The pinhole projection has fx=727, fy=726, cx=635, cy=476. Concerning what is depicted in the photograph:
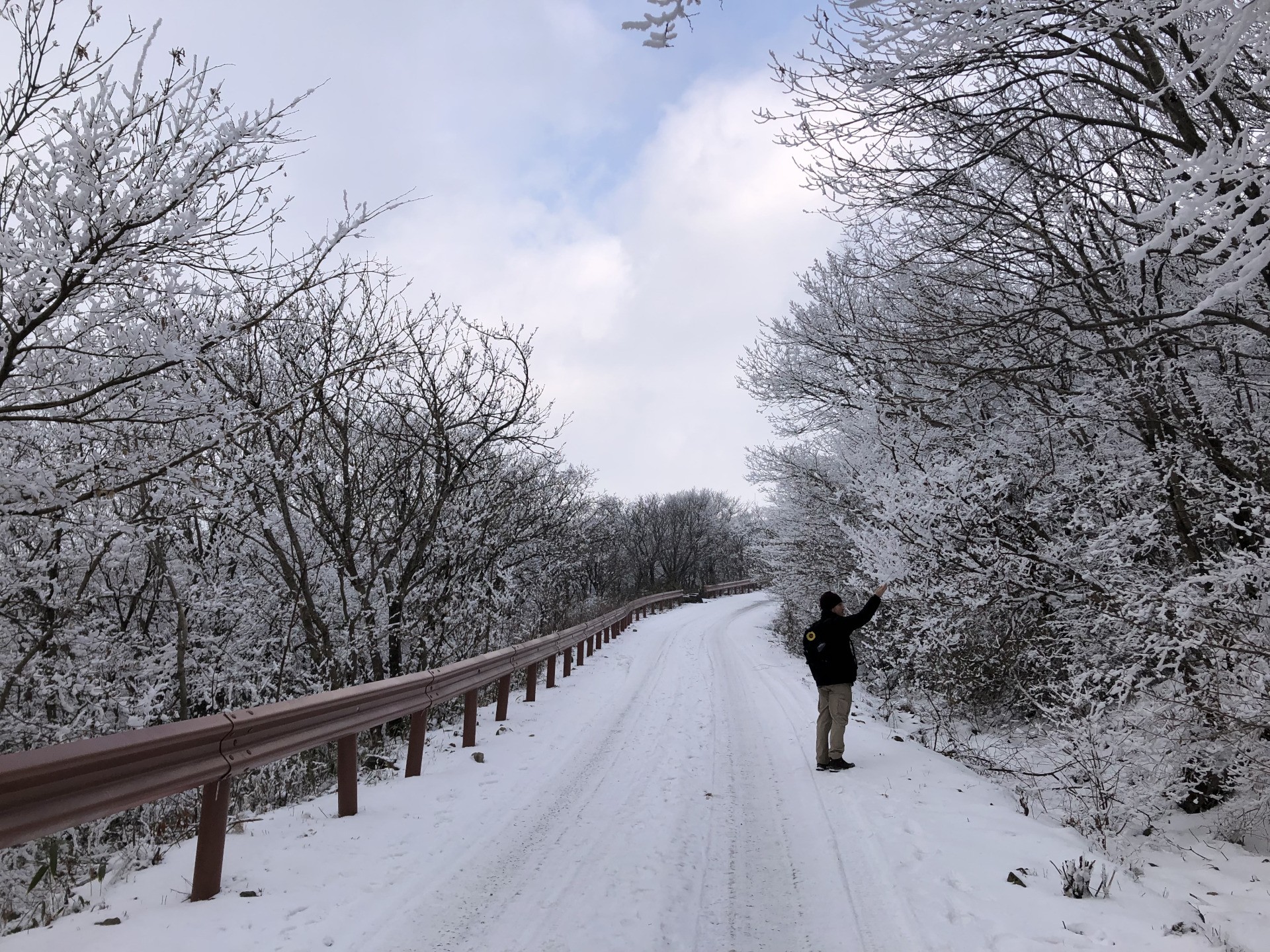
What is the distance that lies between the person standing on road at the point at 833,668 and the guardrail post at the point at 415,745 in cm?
365

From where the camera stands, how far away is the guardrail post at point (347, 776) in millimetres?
5199

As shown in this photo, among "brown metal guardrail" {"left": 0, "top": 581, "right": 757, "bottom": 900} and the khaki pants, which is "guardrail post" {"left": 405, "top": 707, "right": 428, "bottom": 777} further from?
the khaki pants

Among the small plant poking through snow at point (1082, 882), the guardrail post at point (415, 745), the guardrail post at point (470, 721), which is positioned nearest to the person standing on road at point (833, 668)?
the small plant poking through snow at point (1082, 882)

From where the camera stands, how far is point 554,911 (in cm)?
378

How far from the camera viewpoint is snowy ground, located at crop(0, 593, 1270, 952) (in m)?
3.51

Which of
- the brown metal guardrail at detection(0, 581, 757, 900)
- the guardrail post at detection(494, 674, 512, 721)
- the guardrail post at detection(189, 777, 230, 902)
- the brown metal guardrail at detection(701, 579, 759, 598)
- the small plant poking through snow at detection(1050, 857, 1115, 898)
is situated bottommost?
the brown metal guardrail at detection(701, 579, 759, 598)

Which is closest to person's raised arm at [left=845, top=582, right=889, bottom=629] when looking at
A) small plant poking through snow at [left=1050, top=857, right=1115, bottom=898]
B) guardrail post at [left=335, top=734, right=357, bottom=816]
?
small plant poking through snow at [left=1050, top=857, right=1115, bottom=898]

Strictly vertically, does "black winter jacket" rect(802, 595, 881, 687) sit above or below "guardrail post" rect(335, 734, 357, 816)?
above

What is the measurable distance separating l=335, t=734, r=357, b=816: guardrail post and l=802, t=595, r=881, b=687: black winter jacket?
415 cm

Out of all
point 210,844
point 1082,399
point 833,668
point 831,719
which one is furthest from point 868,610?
point 210,844

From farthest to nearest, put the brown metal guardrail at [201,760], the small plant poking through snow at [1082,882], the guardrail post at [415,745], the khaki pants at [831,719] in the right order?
the khaki pants at [831,719], the guardrail post at [415,745], the small plant poking through snow at [1082,882], the brown metal guardrail at [201,760]

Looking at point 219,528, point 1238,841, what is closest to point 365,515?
point 219,528

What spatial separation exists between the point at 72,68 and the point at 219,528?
6.86 metres

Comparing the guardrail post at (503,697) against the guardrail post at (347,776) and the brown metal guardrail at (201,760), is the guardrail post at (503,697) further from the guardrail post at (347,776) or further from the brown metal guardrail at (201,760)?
the guardrail post at (347,776)
